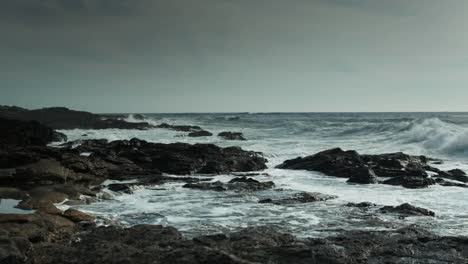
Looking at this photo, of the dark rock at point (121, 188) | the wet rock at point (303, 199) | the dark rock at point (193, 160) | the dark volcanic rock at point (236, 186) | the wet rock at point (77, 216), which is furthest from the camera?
the dark rock at point (193, 160)

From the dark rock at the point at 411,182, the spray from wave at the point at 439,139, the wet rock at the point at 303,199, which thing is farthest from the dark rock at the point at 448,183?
the spray from wave at the point at 439,139

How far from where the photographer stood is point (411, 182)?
666 inches

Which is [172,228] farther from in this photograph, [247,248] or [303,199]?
[303,199]

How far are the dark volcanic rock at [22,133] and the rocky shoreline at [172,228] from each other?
16.7 feet

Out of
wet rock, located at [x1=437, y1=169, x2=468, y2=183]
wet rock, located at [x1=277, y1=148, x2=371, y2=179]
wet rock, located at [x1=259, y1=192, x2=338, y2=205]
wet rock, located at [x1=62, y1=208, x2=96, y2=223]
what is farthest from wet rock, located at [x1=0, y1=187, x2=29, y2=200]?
wet rock, located at [x1=437, y1=169, x2=468, y2=183]

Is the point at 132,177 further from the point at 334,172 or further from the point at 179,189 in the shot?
the point at 334,172

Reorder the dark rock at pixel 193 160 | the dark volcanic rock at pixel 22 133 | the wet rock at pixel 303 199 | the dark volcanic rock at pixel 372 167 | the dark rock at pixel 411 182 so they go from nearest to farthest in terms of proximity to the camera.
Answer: the wet rock at pixel 303 199, the dark rock at pixel 411 182, the dark volcanic rock at pixel 372 167, the dark rock at pixel 193 160, the dark volcanic rock at pixel 22 133

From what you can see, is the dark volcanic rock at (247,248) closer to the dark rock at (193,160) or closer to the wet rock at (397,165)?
the wet rock at (397,165)

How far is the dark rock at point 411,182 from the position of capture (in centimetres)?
1667

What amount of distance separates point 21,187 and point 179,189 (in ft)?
15.6

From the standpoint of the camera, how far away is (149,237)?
8.78m

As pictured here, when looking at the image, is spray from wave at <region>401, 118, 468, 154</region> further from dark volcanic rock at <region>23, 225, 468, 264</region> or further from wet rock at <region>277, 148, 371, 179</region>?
dark volcanic rock at <region>23, 225, 468, 264</region>

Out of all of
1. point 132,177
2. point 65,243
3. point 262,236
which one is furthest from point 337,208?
point 132,177

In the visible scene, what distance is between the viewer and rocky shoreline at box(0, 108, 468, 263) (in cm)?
775
